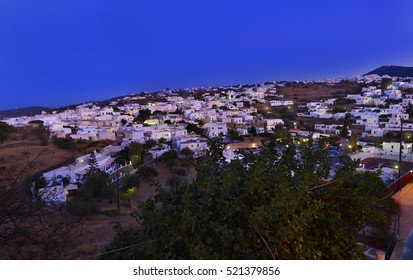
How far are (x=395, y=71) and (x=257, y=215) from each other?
97.3 m

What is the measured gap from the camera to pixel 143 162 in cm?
1816

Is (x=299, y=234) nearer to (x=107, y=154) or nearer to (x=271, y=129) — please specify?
(x=107, y=154)

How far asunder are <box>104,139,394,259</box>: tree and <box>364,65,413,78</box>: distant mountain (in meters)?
87.5

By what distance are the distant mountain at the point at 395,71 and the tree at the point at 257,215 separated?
8753cm

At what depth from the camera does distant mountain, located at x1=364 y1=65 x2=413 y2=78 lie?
78.2 m

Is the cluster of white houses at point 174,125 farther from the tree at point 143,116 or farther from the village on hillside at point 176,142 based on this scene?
the tree at point 143,116

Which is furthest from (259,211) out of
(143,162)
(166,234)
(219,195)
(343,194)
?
(143,162)

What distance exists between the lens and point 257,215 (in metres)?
1.60

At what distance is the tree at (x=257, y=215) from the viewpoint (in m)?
1.64

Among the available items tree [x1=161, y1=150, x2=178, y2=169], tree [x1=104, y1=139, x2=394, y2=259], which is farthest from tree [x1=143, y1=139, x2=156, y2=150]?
tree [x1=104, y1=139, x2=394, y2=259]

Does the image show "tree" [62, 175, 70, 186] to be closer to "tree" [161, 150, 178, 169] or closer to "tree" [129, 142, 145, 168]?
"tree" [129, 142, 145, 168]

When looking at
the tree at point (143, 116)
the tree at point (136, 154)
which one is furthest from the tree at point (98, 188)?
the tree at point (143, 116)

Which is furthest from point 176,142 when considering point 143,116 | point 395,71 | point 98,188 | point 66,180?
point 395,71
